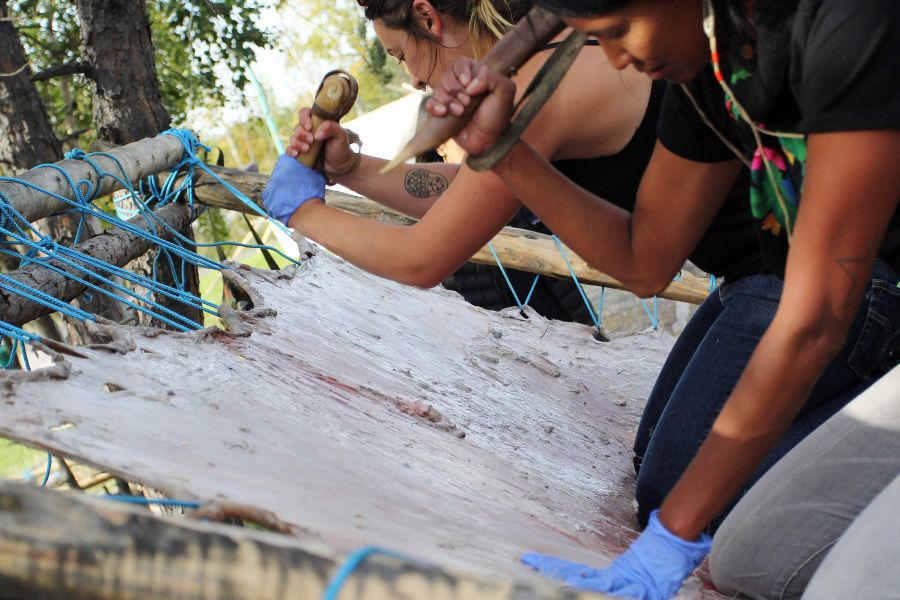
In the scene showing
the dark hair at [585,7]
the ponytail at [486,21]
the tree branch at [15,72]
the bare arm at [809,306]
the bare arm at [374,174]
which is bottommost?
the bare arm at [809,306]

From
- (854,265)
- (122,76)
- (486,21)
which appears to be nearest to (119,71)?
(122,76)

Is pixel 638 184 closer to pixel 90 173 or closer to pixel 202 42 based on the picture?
pixel 90 173

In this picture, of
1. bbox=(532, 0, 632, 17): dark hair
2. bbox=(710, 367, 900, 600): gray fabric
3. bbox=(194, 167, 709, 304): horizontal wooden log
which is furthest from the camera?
bbox=(194, 167, 709, 304): horizontal wooden log

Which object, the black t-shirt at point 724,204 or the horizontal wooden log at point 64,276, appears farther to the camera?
the horizontal wooden log at point 64,276

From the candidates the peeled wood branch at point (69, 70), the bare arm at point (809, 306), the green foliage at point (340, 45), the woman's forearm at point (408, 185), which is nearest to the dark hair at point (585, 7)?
the bare arm at point (809, 306)

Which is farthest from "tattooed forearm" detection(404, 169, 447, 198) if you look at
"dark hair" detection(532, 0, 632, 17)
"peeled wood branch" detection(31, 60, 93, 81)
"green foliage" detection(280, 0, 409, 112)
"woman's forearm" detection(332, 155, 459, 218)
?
"green foliage" detection(280, 0, 409, 112)

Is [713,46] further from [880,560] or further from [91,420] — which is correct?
[91,420]

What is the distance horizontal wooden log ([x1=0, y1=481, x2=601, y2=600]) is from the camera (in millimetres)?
745

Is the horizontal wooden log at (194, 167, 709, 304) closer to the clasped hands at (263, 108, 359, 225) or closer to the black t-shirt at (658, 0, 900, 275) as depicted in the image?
the clasped hands at (263, 108, 359, 225)

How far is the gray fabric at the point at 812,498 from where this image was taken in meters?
1.45

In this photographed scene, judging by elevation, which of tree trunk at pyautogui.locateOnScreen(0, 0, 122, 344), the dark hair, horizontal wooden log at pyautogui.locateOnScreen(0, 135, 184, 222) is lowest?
horizontal wooden log at pyautogui.locateOnScreen(0, 135, 184, 222)

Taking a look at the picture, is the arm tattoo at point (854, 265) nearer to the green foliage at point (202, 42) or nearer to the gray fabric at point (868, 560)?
the gray fabric at point (868, 560)

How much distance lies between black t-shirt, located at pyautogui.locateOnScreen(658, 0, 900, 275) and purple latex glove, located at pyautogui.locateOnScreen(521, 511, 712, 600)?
1.63ft

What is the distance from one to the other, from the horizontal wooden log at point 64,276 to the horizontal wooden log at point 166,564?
180 cm
